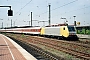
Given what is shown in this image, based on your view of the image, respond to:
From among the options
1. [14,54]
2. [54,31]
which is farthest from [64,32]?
[14,54]

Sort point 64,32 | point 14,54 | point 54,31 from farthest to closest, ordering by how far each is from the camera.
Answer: point 54,31 < point 64,32 < point 14,54

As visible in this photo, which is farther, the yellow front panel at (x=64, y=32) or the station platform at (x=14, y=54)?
the yellow front panel at (x=64, y=32)

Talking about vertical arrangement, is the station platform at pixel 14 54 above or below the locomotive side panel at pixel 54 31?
below

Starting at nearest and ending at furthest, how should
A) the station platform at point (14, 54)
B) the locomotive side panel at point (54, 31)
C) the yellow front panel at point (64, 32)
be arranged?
the station platform at point (14, 54) < the yellow front panel at point (64, 32) < the locomotive side panel at point (54, 31)

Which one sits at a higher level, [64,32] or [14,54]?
[64,32]

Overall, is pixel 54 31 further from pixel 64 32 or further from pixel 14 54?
pixel 14 54

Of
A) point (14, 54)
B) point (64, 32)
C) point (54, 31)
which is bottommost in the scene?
point (14, 54)

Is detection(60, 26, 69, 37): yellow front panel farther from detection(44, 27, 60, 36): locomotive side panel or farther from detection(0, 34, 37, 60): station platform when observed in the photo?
detection(0, 34, 37, 60): station platform

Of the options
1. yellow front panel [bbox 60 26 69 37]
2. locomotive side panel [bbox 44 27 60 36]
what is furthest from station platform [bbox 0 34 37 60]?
locomotive side panel [bbox 44 27 60 36]

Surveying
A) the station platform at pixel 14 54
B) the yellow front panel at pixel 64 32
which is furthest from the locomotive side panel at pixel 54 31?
the station platform at pixel 14 54

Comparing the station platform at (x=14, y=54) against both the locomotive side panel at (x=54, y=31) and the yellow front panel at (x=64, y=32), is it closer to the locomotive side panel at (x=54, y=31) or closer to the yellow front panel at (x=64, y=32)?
the yellow front panel at (x=64, y=32)

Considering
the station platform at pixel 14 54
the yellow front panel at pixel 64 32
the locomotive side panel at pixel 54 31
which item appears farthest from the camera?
the locomotive side panel at pixel 54 31

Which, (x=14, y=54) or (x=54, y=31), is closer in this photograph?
(x=14, y=54)

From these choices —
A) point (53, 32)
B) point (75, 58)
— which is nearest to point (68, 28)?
point (53, 32)
